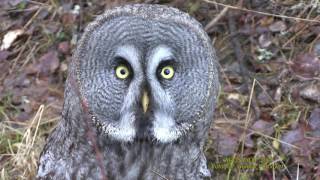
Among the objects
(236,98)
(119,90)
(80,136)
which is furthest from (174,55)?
(236,98)

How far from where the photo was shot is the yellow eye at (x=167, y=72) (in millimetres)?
3172

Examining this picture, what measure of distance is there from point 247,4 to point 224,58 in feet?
1.38

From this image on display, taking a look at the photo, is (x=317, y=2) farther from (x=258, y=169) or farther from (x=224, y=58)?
(x=258, y=169)

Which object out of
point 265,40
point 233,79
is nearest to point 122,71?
point 233,79

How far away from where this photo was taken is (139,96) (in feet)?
10.3

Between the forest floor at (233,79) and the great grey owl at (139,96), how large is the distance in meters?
0.79

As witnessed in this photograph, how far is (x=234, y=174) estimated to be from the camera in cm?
427

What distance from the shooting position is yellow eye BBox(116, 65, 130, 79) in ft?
10.4

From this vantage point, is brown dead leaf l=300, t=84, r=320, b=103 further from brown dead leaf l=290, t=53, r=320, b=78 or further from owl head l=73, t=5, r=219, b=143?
owl head l=73, t=5, r=219, b=143

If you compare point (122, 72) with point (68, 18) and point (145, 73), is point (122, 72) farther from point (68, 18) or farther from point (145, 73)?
point (68, 18)

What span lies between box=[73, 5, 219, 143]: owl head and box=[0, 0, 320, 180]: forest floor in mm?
892

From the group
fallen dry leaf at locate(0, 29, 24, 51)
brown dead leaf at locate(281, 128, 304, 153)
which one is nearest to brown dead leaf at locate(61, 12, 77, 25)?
fallen dry leaf at locate(0, 29, 24, 51)

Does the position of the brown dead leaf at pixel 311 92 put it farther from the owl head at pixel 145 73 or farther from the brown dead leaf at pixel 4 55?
the brown dead leaf at pixel 4 55

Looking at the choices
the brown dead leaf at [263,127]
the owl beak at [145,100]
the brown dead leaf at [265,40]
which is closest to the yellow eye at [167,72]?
the owl beak at [145,100]
